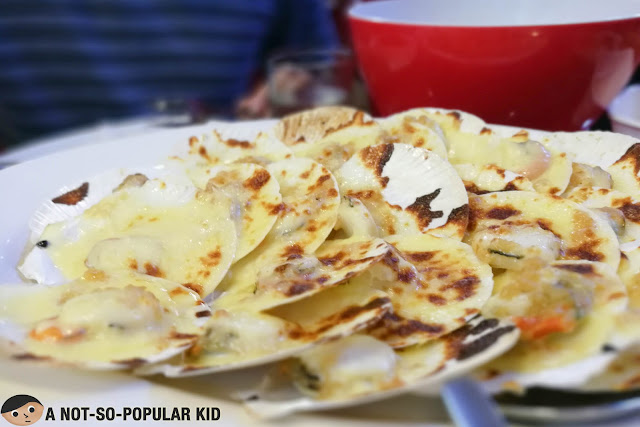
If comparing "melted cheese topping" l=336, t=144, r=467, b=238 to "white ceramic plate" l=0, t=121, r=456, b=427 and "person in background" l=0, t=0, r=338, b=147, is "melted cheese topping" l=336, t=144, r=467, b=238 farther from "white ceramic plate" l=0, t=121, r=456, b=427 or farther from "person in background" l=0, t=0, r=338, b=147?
"person in background" l=0, t=0, r=338, b=147

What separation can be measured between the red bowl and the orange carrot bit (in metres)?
0.99

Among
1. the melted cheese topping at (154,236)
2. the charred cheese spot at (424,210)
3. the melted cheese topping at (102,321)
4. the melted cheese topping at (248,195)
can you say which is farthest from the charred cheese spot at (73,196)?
the charred cheese spot at (424,210)

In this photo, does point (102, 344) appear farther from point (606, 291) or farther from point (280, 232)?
point (606, 291)

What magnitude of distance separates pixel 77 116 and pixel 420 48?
2.68m

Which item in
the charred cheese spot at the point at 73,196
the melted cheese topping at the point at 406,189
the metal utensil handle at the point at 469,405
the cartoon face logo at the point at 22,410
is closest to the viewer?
the metal utensil handle at the point at 469,405

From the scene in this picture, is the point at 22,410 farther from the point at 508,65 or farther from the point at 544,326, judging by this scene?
the point at 508,65

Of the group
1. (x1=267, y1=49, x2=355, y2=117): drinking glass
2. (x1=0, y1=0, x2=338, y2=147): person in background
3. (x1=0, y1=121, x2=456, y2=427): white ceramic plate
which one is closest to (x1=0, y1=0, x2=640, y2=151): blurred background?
(x1=0, y1=0, x2=338, y2=147): person in background

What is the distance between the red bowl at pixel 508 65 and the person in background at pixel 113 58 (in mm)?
1480

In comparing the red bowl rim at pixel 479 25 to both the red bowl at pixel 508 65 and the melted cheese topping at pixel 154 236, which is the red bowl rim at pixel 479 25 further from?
the melted cheese topping at pixel 154 236

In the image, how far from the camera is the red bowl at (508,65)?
1641 mm

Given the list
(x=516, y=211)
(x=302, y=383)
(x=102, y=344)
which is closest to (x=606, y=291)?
(x=516, y=211)

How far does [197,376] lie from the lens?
959mm

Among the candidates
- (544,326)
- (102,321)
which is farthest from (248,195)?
(544,326)

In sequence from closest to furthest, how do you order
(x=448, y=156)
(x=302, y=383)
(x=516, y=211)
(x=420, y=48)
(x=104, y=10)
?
(x=302, y=383) → (x=516, y=211) → (x=448, y=156) → (x=420, y=48) → (x=104, y=10)
